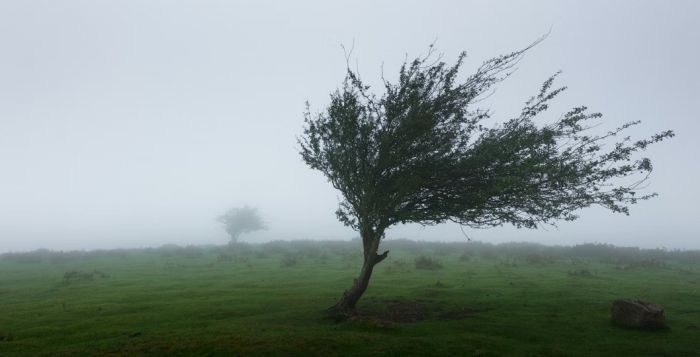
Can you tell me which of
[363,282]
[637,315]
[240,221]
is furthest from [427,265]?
[240,221]

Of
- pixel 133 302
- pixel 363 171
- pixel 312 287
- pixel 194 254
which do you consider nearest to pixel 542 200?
pixel 363 171

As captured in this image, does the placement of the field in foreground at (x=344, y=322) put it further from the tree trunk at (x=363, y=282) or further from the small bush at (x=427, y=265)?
the small bush at (x=427, y=265)

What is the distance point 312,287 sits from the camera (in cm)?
3172

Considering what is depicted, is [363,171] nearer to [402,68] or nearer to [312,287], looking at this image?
[402,68]

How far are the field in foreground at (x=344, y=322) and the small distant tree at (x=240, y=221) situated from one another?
265 feet

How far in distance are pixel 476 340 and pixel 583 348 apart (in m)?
3.77

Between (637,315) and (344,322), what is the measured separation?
1254 centimetres

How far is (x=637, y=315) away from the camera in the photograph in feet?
59.0

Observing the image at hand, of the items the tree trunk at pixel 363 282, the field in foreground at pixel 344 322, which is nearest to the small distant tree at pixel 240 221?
the field in foreground at pixel 344 322

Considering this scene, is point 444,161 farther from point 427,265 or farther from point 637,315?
point 427,265

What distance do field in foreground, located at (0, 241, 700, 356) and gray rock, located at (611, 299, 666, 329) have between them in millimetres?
450

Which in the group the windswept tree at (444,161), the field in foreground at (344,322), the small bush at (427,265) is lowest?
the field in foreground at (344,322)

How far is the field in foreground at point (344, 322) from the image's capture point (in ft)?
50.5

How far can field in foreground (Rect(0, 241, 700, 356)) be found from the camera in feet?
50.5
